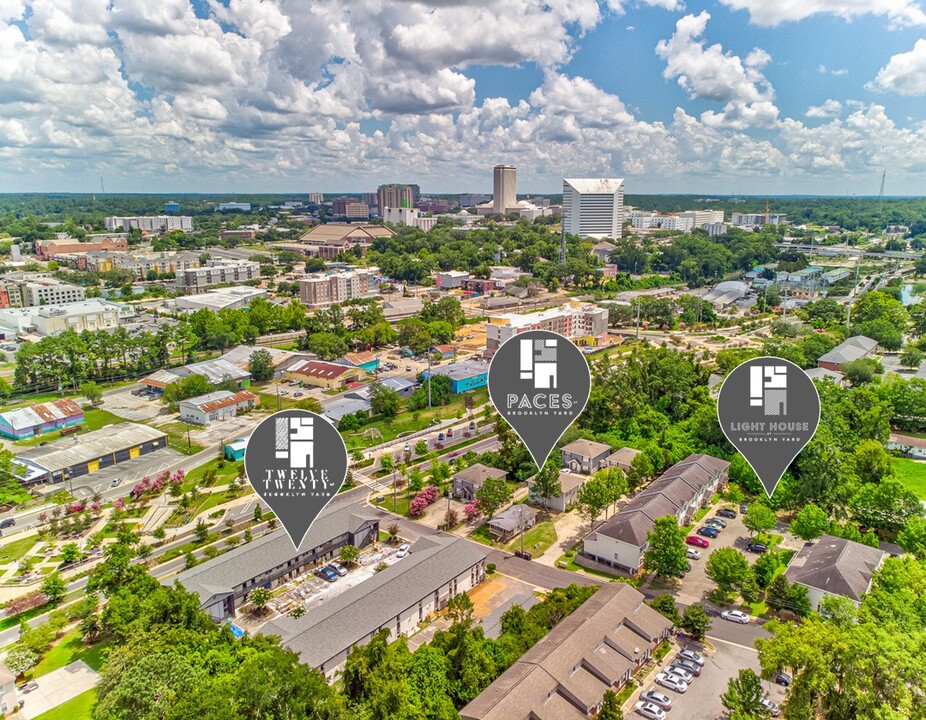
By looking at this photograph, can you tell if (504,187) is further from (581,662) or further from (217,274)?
(581,662)

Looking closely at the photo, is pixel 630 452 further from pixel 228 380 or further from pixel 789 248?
pixel 789 248

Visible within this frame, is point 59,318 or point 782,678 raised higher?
point 59,318

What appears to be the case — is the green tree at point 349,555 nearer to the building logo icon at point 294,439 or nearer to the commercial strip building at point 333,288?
the building logo icon at point 294,439

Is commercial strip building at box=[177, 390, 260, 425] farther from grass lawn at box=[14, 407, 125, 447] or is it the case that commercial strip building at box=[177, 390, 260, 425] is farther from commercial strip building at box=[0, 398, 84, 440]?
commercial strip building at box=[0, 398, 84, 440]

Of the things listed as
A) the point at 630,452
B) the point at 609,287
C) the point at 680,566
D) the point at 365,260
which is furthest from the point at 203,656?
the point at 365,260

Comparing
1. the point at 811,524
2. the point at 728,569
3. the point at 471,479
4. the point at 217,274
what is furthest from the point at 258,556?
the point at 217,274

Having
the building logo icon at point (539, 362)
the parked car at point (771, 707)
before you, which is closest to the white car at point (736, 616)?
the parked car at point (771, 707)

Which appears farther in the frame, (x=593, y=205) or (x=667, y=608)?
(x=593, y=205)
